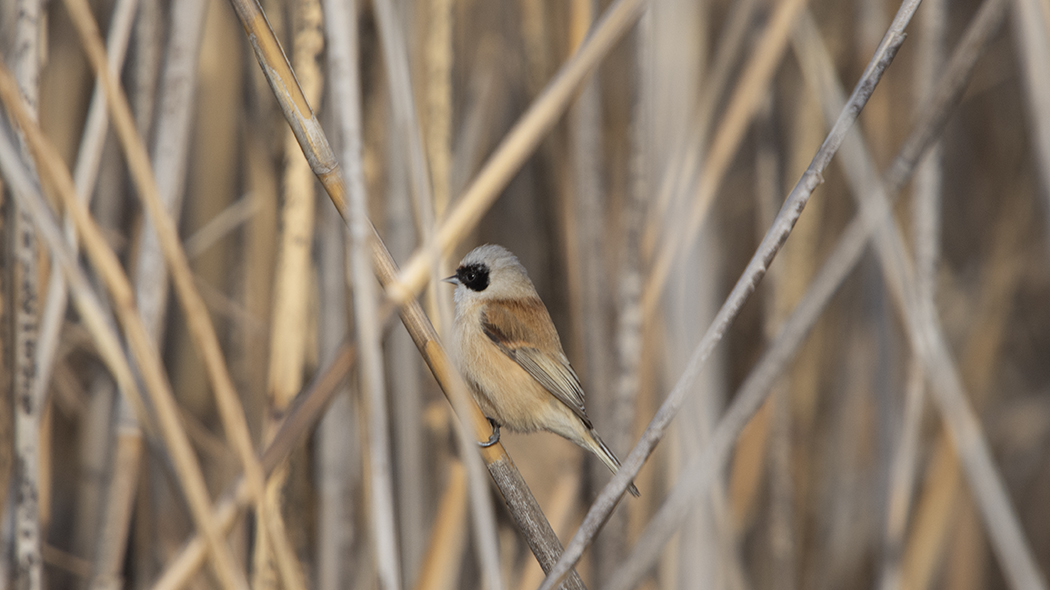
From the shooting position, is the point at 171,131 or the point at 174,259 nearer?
the point at 174,259

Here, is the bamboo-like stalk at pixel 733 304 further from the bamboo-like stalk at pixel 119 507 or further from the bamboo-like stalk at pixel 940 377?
the bamboo-like stalk at pixel 119 507

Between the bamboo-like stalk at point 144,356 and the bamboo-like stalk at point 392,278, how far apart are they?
34 cm

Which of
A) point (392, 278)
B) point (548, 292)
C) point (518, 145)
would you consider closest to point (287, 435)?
point (392, 278)

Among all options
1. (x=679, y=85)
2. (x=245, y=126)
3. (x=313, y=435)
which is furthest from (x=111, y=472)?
(x=679, y=85)

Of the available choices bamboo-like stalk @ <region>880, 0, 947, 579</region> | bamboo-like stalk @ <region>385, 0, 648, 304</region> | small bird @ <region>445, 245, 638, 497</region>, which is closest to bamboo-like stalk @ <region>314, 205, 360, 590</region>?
small bird @ <region>445, 245, 638, 497</region>

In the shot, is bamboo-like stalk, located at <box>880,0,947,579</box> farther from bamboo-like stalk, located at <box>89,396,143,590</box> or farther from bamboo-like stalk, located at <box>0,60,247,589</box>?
bamboo-like stalk, located at <box>89,396,143,590</box>

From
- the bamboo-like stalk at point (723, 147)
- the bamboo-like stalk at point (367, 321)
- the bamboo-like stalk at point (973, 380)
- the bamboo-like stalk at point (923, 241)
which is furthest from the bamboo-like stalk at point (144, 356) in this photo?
the bamboo-like stalk at point (973, 380)

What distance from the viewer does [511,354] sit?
1383mm

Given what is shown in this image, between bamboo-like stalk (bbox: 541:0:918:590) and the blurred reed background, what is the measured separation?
15 centimetres

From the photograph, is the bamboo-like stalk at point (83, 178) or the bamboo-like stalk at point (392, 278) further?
the bamboo-like stalk at point (83, 178)

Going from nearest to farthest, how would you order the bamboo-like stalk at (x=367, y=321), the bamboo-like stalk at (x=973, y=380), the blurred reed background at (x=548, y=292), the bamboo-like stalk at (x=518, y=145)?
the bamboo-like stalk at (x=367, y=321) < the bamboo-like stalk at (x=518, y=145) < the blurred reed background at (x=548, y=292) < the bamboo-like stalk at (x=973, y=380)

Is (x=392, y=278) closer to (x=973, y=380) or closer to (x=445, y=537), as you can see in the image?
(x=445, y=537)

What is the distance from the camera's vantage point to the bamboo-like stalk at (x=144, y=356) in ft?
3.30

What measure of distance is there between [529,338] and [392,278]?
49 cm
